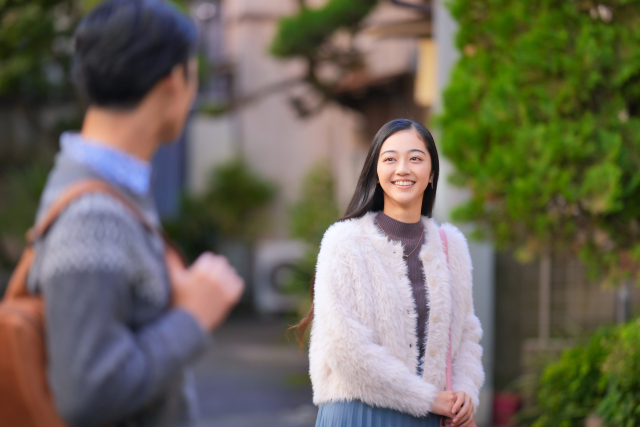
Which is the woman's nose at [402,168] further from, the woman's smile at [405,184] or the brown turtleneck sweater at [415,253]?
the brown turtleneck sweater at [415,253]

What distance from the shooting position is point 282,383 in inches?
340

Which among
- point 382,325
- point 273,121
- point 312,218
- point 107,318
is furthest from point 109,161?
point 273,121

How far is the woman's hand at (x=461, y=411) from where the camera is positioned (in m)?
2.26

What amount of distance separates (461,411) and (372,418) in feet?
0.90

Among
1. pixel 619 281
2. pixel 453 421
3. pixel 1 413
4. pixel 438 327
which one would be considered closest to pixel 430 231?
pixel 438 327

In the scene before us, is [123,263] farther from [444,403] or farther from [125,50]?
[444,403]

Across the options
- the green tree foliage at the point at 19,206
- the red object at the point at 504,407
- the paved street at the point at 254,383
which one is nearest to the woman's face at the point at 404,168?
the paved street at the point at 254,383

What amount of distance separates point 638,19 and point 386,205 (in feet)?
8.22

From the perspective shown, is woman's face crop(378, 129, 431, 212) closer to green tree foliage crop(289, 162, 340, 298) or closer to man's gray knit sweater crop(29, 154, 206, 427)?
man's gray knit sweater crop(29, 154, 206, 427)

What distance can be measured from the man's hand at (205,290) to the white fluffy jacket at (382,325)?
2.49 ft

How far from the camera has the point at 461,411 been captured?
226 centimetres

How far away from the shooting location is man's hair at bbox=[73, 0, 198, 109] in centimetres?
146

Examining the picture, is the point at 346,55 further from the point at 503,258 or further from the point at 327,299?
the point at 327,299

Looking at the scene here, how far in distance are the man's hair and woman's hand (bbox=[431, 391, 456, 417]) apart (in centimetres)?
130
